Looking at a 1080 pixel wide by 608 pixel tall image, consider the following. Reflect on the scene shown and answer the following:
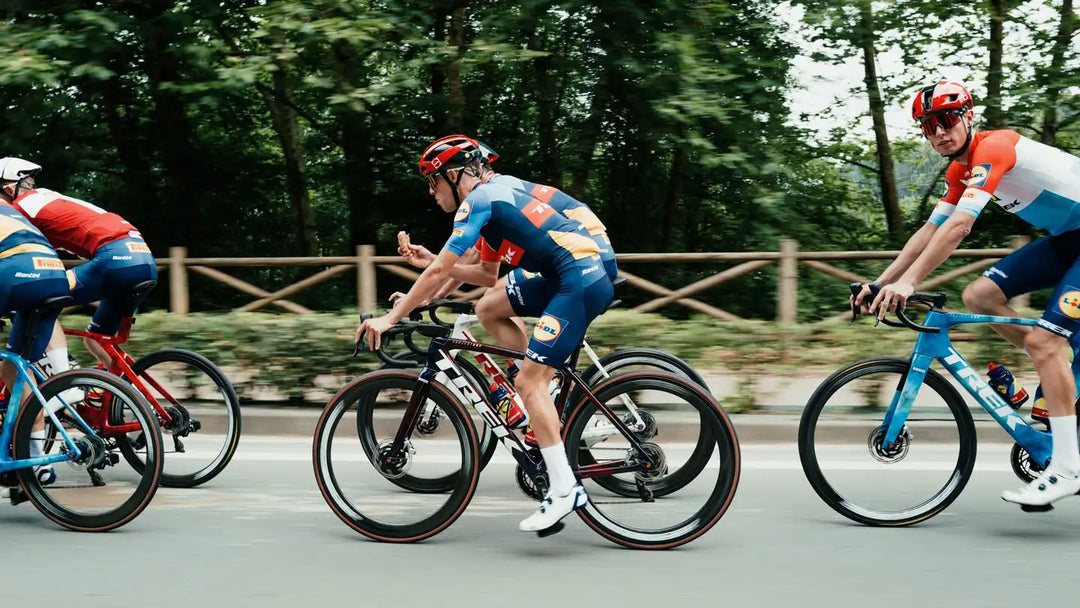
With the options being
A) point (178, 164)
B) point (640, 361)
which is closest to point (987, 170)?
point (640, 361)

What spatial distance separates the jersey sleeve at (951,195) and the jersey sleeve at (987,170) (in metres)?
0.29

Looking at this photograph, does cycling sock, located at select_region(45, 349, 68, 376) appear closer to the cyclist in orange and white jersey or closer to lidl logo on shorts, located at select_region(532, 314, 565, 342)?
lidl logo on shorts, located at select_region(532, 314, 565, 342)

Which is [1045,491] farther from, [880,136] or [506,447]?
[880,136]

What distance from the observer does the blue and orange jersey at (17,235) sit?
16.7 ft

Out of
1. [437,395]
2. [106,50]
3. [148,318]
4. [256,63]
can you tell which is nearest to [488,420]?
[437,395]

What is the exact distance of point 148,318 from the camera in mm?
8508

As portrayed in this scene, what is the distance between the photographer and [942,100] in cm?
478

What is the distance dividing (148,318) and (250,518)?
3776 mm

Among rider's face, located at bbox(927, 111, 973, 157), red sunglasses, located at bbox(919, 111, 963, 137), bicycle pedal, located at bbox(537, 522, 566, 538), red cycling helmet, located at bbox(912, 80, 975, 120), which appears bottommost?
bicycle pedal, located at bbox(537, 522, 566, 538)

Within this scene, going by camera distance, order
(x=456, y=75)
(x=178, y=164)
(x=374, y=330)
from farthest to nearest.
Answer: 1. (x=178, y=164)
2. (x=456, y=75)
3. (x=374, y=330)

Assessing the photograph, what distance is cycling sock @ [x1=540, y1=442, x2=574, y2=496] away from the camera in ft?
15.2

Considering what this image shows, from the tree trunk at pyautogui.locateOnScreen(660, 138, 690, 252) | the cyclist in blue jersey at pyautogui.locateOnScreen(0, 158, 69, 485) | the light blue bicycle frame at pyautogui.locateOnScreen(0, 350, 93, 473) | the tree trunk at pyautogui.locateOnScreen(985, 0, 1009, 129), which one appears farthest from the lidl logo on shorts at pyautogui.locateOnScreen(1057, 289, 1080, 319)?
the tree trunk at pyautogui.locateOnScreen(985, 0, 1009, 129)

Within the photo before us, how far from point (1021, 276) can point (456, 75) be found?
7.42m

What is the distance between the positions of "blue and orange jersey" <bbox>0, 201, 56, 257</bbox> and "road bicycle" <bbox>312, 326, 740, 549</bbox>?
1748 mm
